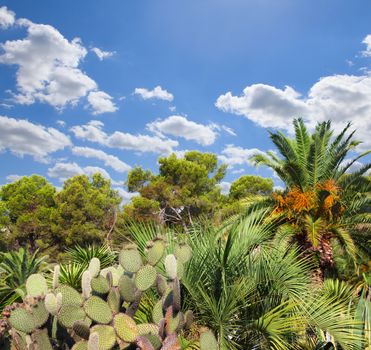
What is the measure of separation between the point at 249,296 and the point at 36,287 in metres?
2.45

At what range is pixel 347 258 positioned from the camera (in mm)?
13914

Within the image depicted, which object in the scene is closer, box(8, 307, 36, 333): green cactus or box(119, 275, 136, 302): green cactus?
box(8, 307, 36, 333): green cactus

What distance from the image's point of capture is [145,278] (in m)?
4.77

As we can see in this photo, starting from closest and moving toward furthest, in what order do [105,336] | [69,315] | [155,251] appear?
[105,336], [69,315], [155,251]

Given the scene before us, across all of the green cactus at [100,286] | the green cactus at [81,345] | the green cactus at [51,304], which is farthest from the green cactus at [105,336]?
the green cactus at [51,304]

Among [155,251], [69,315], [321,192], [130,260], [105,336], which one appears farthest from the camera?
[321,192]

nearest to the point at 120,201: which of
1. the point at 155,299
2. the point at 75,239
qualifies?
the point at 75,239

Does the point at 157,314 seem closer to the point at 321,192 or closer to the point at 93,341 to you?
the point at 93,341

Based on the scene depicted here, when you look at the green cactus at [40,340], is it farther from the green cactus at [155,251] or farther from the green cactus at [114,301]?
the green cactus at [155,251]

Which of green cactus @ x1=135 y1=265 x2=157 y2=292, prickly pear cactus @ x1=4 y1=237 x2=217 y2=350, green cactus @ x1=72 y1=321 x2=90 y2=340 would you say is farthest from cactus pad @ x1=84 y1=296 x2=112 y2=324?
green cactus @ x1=135 y1=265 x2=157 y2=292

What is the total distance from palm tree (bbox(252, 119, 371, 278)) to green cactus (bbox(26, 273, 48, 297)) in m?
8.38

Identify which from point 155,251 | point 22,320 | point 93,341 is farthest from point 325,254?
point 22,320

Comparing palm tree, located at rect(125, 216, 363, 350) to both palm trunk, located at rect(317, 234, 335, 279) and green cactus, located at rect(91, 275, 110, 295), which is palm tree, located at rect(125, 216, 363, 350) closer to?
green cactus, located at rect(91, 275, 110, 295)

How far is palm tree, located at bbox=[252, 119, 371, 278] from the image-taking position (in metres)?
12.6
